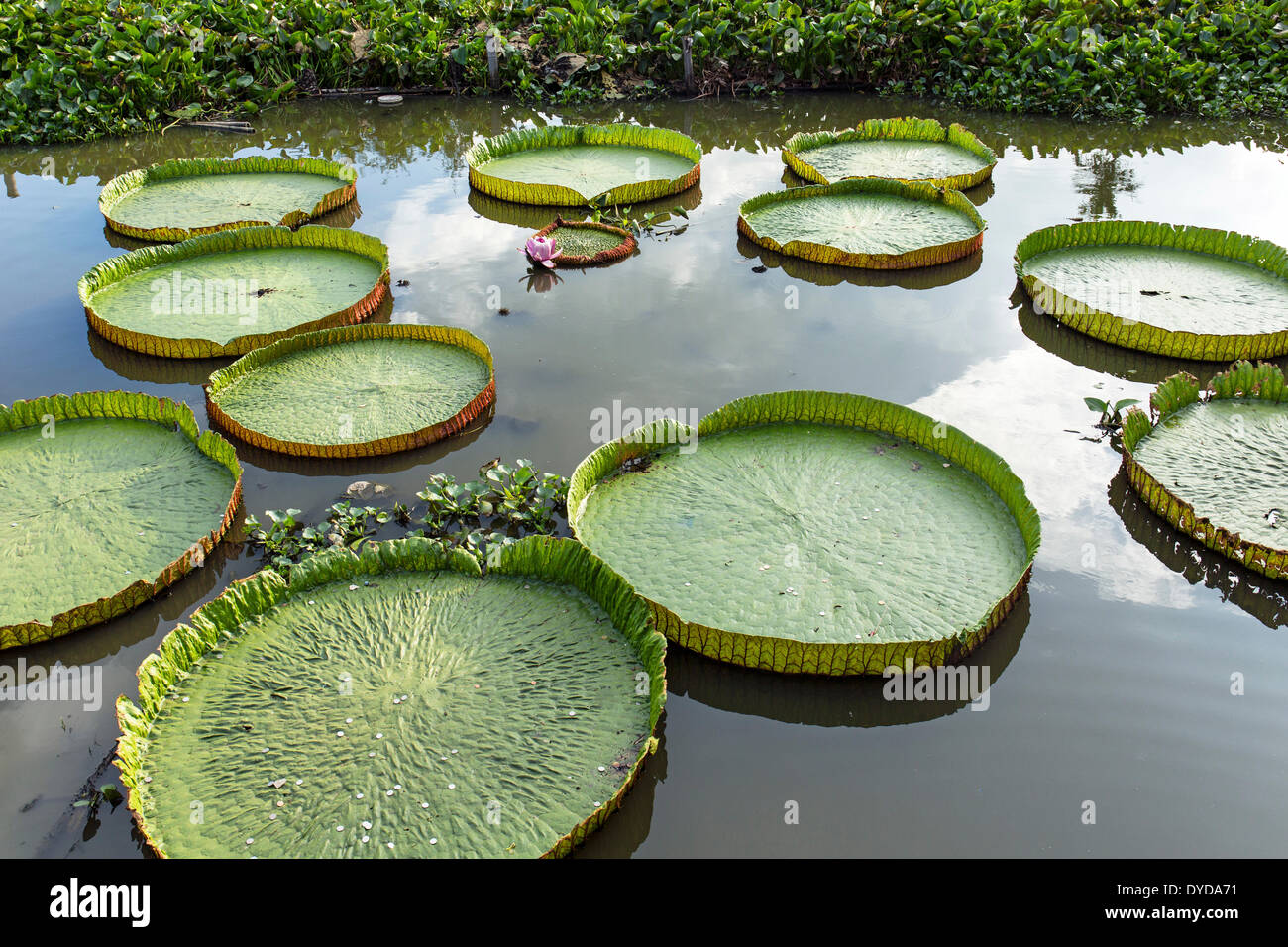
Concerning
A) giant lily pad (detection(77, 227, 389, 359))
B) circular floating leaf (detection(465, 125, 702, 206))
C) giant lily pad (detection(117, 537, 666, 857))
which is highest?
circular floating leaf (detection(465, 125, 702, 206))

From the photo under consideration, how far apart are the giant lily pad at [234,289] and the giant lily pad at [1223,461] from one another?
425cm

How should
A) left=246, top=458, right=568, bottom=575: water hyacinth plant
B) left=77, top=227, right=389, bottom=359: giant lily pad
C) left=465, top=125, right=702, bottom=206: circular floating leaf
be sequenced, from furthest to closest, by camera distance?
left=465, top=125, right=702, bottom=206: circular floating leaf → left=77, top=227, right=389, bottom=359: giant lily pad → left=246, top=458, right=568, bottom=575: water hyacinth plant

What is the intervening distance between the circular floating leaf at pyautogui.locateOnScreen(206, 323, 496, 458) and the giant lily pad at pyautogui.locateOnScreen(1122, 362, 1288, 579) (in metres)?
3.13

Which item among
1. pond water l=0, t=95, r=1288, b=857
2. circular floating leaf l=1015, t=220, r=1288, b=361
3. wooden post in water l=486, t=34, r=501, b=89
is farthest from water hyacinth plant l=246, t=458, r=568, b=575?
wooden post in water l=486, t=34, r=501, b=89

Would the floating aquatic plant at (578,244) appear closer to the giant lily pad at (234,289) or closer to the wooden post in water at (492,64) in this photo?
the giant lily pad at (234,289)

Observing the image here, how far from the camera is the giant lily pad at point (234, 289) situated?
5.38 metres

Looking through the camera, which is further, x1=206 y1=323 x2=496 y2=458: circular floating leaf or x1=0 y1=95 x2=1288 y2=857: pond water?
x1=206 y1=323 x2=496 y2=458: circular floating leaf

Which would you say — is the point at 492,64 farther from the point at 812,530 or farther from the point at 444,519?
the point at 812,530

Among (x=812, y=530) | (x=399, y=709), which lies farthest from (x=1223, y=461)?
(x=399, y=709)

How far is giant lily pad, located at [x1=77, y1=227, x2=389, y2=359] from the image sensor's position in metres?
5.38

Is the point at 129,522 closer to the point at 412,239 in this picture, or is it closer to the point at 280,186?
the point at 412,239

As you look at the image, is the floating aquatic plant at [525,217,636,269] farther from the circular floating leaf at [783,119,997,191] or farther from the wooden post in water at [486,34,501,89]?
the wooden post in water at [486,34,501,89]

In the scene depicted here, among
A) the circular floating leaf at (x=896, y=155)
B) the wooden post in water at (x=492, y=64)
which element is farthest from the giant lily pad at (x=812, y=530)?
the wooden post in water at (x=492, y=64)
